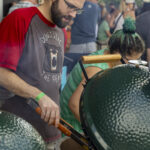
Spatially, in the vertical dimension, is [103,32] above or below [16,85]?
below

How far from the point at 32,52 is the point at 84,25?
182cm

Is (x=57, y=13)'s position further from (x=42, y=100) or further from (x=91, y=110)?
(x=91, y=110)

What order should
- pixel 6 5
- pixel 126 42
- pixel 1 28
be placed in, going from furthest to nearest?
1. pixel 6 5
2. pixel 126 42
3. pixel 1 28

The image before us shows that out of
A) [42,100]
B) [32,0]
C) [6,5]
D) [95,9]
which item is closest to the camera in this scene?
[42,100]

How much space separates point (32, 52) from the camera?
1.38 meters

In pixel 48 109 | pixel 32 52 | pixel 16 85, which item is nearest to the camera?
pixel 48 109

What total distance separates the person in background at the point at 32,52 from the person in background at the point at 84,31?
63.3 inches

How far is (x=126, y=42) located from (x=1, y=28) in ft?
2.30

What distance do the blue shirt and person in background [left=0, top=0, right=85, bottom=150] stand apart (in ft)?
5.35

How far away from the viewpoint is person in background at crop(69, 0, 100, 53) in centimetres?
311

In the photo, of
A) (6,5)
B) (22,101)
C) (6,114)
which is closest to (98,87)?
(6,114)

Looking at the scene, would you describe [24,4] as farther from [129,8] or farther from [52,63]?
[129,8]

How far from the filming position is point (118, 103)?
1.94 feet

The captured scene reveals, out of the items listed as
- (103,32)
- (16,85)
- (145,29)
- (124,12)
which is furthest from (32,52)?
(103,32)
